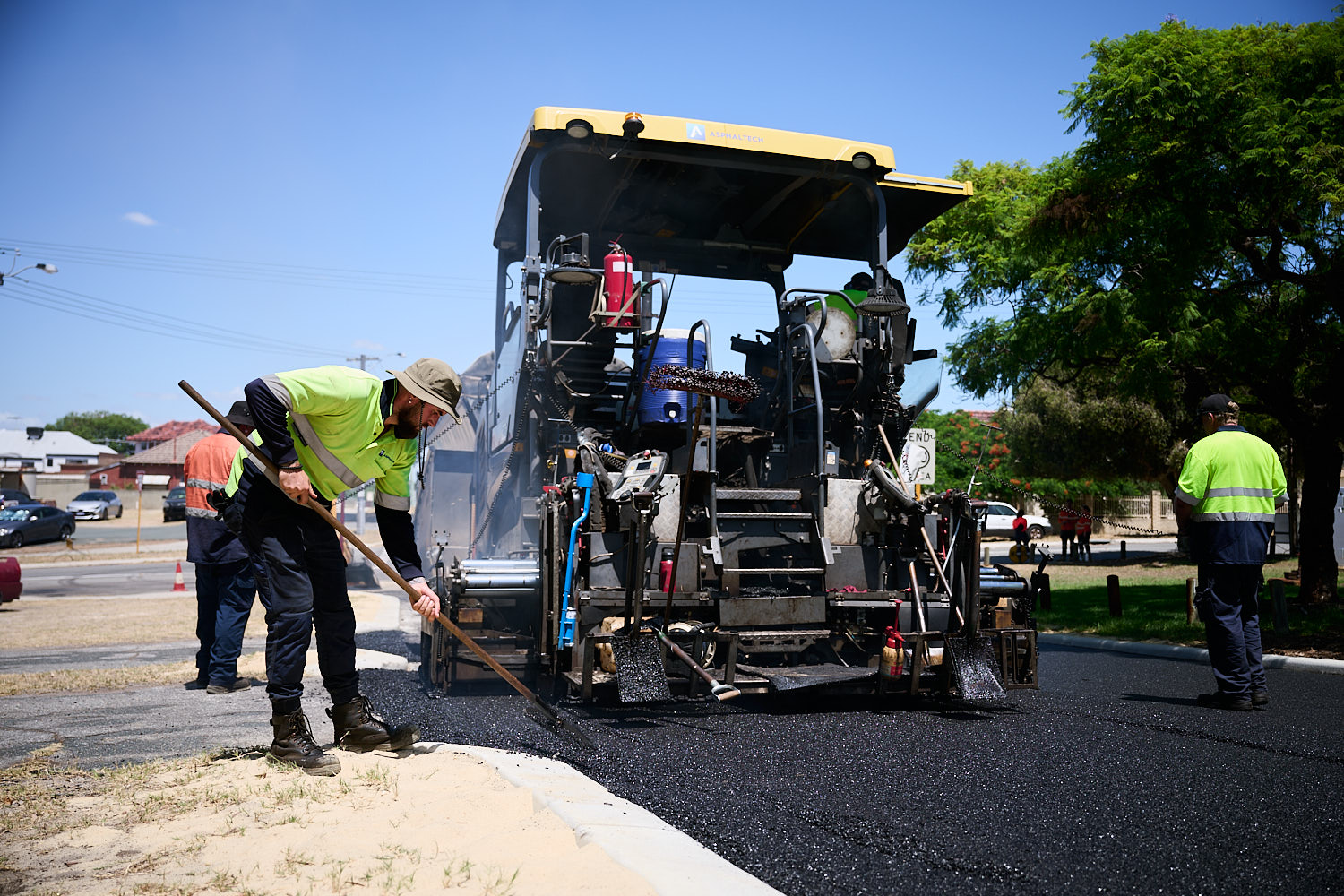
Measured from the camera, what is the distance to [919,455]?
25.6 feet

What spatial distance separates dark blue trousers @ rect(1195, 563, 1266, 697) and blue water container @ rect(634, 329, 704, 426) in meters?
3.20

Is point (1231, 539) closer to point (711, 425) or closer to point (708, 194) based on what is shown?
point (711, 425)

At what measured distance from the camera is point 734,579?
5.30m

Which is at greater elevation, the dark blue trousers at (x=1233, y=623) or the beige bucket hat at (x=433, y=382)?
the beige bucket hat at (x=433, y=382)

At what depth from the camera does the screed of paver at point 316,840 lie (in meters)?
2.47

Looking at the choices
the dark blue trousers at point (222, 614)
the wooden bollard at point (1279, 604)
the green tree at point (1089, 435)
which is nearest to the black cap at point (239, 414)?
the dark blue trousers at point (222, 614)

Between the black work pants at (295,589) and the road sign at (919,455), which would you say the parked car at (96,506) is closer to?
the road sign at (919,455)

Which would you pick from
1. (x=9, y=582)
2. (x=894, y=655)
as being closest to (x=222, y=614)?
(x=894, y=655)

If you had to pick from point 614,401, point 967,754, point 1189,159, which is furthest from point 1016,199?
point 967,754

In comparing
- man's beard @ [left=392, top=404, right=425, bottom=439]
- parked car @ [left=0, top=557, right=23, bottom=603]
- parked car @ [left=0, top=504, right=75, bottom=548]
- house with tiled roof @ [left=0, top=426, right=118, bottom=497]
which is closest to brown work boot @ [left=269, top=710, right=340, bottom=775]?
man's beard @ [left=392, top=404, right=425, bottom=439]

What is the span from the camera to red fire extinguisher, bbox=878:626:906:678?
519 centimetres

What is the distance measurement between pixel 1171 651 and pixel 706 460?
4466 mm

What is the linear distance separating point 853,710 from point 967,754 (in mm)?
1175

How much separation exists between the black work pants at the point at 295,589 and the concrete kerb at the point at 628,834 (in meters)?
0.81
